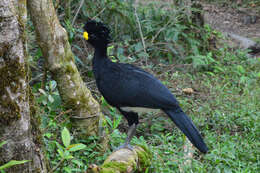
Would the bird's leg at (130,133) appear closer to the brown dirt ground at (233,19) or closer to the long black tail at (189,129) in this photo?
the long black tail at (189,129)

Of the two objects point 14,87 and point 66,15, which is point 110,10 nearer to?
point 66,15

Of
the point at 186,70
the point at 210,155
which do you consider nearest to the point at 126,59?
the point at 186,70

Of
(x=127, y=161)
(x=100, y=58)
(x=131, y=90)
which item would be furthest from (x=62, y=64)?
(x=127, y=161)

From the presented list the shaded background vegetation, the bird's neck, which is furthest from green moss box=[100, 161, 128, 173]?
the bird's neck

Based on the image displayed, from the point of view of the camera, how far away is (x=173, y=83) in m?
5.65

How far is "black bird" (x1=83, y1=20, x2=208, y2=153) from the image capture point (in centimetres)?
357

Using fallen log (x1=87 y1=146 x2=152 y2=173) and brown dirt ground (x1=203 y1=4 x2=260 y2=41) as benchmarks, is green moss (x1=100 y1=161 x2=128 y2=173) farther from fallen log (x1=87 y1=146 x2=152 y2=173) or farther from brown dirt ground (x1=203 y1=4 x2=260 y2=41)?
brown dirt ground (x1=203 y1=4 x2=260 y2=41)

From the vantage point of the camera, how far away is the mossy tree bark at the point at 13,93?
1.74m

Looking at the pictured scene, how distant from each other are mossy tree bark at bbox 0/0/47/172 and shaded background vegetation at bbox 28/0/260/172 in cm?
83

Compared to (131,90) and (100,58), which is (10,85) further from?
(100,58)

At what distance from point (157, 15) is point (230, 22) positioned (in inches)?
175

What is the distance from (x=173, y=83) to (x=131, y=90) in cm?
217

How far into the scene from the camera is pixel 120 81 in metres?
3.67

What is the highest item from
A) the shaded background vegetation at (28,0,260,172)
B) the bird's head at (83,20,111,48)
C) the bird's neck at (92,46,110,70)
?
the bird's head at (83,20,111,48)
